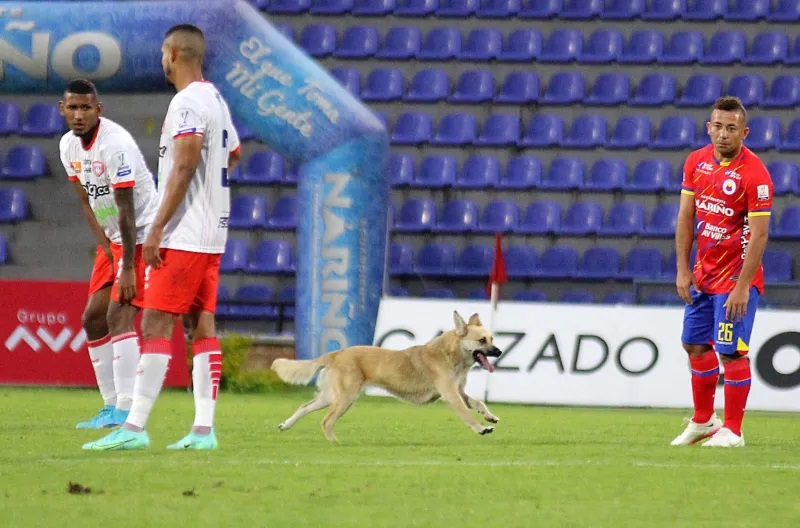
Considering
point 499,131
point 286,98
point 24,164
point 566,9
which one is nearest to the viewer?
point 286,98

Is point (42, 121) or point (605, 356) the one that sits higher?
point (42, 121)

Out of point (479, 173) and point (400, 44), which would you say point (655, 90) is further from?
point (400, 44)

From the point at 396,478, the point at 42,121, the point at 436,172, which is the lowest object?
the point at 396,478

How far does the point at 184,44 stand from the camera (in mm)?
7320

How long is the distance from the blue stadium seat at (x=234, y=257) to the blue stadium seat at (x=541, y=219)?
10.9 ft

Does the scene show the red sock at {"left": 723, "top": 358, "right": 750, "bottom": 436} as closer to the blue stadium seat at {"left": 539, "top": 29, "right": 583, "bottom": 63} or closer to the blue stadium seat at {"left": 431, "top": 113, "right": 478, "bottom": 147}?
the blue stadium seat at {"left": 431, "top": 113, "right": 478, "bottom": 147}

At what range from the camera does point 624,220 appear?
59.9 ft

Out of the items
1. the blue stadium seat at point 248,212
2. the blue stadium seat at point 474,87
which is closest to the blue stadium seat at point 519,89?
the blue stadium seat at point 474,87

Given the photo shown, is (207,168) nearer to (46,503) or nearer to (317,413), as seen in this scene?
(46,503)

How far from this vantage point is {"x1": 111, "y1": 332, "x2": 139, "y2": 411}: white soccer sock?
8961 mm

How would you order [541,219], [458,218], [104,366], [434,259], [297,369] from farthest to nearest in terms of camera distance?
[458,218] → [541,219] → [434,259] → [104,366] → [297,369]

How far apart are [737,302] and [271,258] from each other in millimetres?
10299

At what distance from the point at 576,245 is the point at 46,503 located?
1327 centimetres

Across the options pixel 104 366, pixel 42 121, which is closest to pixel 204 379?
pixel 104 366
